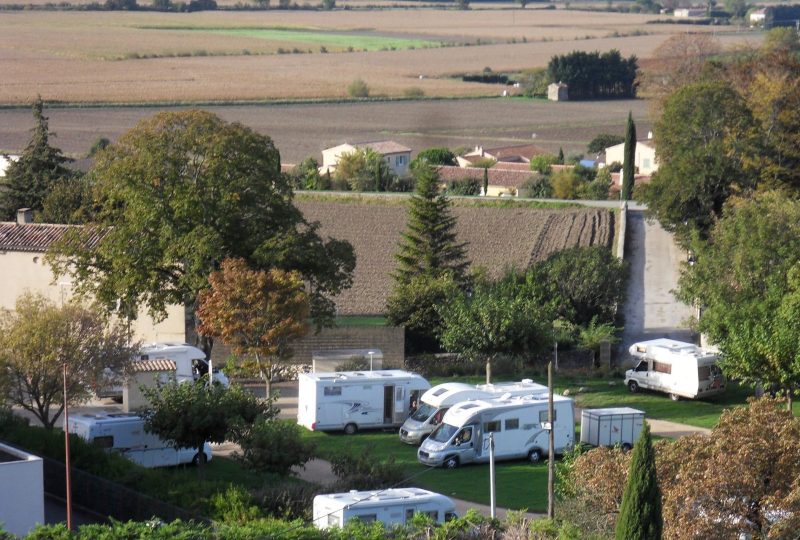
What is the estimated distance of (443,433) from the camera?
25531 millimetres

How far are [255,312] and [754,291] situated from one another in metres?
12.2

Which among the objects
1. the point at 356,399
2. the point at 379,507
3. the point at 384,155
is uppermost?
the point at 384,155

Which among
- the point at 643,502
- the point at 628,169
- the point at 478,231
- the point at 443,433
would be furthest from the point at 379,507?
the point at 628,169

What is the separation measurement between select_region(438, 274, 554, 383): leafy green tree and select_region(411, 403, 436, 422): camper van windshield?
3.60 m

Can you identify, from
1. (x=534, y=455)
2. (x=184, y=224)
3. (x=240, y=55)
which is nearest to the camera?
(x=534, y=455)

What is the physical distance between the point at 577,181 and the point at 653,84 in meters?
7.82

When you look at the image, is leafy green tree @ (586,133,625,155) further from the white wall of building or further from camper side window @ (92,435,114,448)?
the white wall of building

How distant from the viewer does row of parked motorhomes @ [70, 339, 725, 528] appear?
2517cm

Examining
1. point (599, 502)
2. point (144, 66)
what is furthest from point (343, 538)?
point (144, 66)

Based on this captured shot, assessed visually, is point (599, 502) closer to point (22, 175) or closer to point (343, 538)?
point (343, 538)

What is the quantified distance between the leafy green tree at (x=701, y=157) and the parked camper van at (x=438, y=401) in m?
21.7

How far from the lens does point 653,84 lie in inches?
2697

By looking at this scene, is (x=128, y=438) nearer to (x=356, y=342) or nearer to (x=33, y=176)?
(x=356, y=342)

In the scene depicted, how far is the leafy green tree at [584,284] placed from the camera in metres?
38.7
